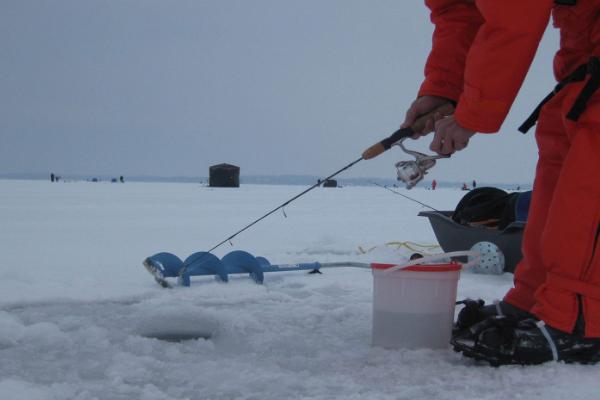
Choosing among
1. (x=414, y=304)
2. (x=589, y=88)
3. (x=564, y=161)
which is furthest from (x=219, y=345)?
(x=589, y=88)

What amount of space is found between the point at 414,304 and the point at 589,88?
0.65 meters

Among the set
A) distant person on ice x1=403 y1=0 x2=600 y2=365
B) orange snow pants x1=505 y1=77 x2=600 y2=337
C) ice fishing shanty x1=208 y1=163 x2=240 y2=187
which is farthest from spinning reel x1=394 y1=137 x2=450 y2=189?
ice fishing shanty x1=208 y1=163 x2=240 y2=187

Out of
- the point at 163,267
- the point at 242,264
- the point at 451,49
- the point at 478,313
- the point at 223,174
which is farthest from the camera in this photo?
the point at 223,174

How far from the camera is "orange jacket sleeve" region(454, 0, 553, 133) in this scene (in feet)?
3.92

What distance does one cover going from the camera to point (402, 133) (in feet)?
5.10

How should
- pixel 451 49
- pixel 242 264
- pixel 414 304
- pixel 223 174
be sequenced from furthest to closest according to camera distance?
pixel 223 174
pixel 242 264
pixel 451 49
pixel 414 304

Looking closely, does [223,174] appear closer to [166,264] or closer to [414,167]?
[166,264]

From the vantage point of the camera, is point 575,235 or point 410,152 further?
point 410,152

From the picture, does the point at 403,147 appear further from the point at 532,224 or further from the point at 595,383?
the point at 595,383

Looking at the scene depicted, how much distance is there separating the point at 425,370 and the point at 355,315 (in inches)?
21.0

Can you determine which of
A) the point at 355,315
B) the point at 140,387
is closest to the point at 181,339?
the point at 140,387

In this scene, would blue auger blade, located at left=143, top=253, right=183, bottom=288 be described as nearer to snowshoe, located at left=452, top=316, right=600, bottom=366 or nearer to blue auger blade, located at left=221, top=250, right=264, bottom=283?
blue auger blade, located at left=221, top=250, right=264, bottom=283

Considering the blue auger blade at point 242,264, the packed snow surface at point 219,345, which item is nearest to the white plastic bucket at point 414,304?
the packed snow surface at point 219,345

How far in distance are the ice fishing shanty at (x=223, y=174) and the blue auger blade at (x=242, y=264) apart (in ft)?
51.7
